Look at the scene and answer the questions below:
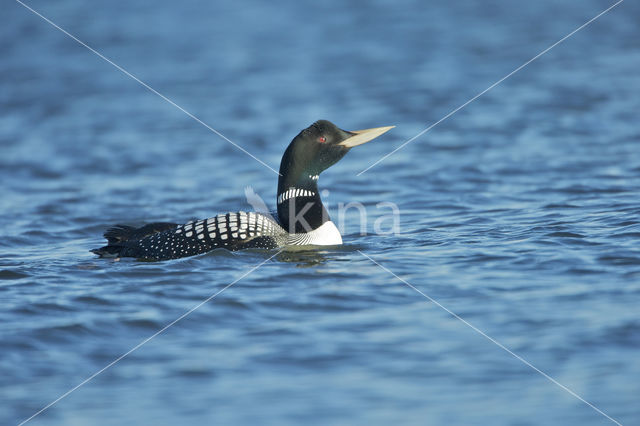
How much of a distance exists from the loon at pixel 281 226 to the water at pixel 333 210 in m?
0.12

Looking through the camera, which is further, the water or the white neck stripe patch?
the white neck stripe patch

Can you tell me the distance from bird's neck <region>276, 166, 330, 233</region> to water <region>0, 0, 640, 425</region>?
236 mm

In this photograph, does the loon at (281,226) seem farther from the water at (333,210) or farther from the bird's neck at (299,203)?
the water at (333,210)

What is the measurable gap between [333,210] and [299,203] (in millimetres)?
1566

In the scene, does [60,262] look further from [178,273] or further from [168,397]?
[168,397]

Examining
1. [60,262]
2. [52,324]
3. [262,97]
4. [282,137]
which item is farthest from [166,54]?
[52,324]

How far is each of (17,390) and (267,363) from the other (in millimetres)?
1025

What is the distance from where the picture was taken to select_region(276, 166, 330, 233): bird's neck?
5.56 metres

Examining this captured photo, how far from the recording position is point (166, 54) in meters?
12.8

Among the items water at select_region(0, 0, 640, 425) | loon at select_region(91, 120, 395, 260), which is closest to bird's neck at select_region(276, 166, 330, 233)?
loon at select_region(91, 120, 395, 260)

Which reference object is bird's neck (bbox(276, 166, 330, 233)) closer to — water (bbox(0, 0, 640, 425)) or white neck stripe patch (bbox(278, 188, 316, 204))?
white neck stripe patch (bbox(278, 188, 316, 204))

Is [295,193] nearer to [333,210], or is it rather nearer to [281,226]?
[281,226]

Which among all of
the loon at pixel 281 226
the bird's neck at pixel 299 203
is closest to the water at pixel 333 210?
the loon at pixel 281 226

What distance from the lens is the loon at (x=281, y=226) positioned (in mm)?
5332
